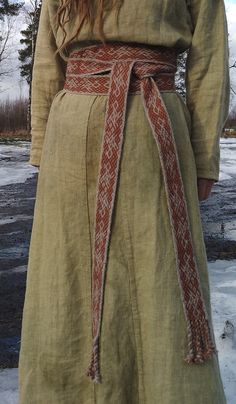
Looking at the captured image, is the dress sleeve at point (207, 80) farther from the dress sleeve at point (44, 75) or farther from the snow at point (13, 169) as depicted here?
the snow at point (13, 169)

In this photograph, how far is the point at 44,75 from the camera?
180cm

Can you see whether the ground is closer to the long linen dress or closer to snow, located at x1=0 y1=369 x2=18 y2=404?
snow, located at x1=0 y1=369 x2=18 y2=404

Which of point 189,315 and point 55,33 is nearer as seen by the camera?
point 189,315

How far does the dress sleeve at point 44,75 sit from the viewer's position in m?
1.79

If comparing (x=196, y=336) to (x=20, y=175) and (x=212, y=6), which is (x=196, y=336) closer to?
(x=212, y=6)

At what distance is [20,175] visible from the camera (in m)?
9.91

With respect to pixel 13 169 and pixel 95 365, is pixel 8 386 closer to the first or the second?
pixel 95 365

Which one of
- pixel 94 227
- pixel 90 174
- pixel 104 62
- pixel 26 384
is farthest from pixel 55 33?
pixel 26 384

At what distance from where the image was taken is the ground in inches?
104

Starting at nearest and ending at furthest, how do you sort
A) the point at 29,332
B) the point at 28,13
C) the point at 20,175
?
the point at 29,332
the point at 20,175
the point at 28,13

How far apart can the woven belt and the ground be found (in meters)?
0.78

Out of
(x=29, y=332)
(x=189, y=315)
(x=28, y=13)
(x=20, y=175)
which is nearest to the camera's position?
(x=189, y=315)

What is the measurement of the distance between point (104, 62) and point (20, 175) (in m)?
8.42

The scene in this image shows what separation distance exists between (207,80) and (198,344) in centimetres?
71
